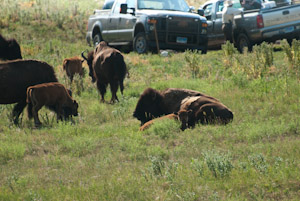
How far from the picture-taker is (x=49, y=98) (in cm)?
1007

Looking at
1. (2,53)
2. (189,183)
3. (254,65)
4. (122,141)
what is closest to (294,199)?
(189,183)

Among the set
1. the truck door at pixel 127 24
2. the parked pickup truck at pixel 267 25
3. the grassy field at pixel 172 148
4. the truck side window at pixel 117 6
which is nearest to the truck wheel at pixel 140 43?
the truck door at pixel 127 24

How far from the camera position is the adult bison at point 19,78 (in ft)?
33.7

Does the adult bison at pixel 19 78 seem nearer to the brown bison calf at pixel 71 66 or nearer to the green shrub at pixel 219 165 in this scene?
the brown bison calf at pixel 71 66

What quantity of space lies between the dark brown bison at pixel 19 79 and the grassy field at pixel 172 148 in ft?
1.39

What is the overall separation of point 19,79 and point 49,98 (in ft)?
2.66

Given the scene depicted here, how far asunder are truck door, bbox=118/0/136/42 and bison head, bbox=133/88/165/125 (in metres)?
9.84

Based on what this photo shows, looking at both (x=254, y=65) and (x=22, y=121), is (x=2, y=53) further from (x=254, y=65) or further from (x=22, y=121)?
(x=254, y=65)

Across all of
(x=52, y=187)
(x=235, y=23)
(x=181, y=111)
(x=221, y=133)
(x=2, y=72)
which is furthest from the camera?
(x=235, y=23)

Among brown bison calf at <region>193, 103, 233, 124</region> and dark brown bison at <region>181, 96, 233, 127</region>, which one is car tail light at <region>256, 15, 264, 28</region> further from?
brown bison calf at <region>193, 103, 233, 124</region>

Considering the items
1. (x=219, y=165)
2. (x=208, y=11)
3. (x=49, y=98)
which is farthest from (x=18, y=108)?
(x=208, y=11)

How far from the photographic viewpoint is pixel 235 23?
787 inches

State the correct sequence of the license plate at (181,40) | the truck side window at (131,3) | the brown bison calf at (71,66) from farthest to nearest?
the truck side window at (131,3), the license plate at (181,40), the brown bison calf at (71,66)

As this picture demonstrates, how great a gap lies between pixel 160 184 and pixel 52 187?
1286 mm
